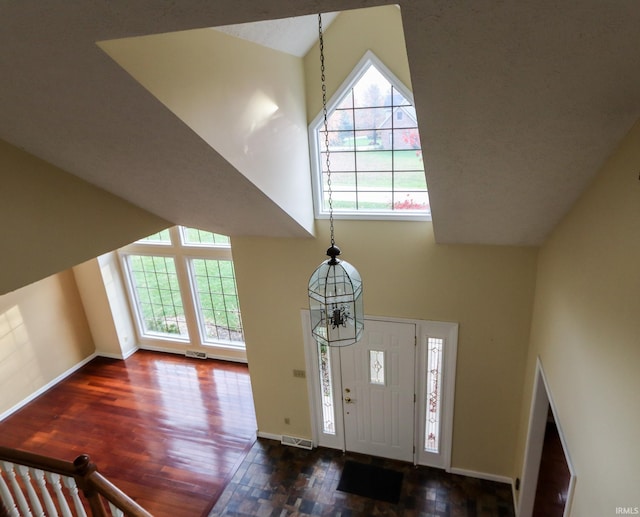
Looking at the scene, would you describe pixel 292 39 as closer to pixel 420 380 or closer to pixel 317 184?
pixel 317 184

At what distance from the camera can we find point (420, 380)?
4617mm

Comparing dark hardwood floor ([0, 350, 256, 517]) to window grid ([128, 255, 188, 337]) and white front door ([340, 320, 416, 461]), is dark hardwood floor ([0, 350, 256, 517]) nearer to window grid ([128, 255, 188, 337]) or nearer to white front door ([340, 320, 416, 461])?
window grid ([128, 255, 188, 337])

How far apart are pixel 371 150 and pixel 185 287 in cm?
438

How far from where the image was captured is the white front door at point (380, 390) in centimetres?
458

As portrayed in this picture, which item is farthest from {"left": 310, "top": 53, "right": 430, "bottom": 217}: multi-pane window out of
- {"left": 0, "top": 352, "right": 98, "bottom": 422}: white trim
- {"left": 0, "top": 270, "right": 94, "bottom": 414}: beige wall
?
A: {"left": 0, "top": 352, "right": 98, "bottom": 422}: white trim

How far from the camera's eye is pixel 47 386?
6.89 m

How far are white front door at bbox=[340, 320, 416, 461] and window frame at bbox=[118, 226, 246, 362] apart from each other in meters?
2.76

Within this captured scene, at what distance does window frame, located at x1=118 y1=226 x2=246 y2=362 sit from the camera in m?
6.88

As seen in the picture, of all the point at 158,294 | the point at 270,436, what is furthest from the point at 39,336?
the point at 270,436

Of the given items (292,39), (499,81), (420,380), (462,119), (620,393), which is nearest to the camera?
(499,81)

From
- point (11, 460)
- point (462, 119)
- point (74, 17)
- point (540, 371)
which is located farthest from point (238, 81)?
point (540, 371)

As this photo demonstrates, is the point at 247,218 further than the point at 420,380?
No

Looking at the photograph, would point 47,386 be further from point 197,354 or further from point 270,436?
point 270,436

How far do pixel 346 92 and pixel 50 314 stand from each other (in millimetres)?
5999
